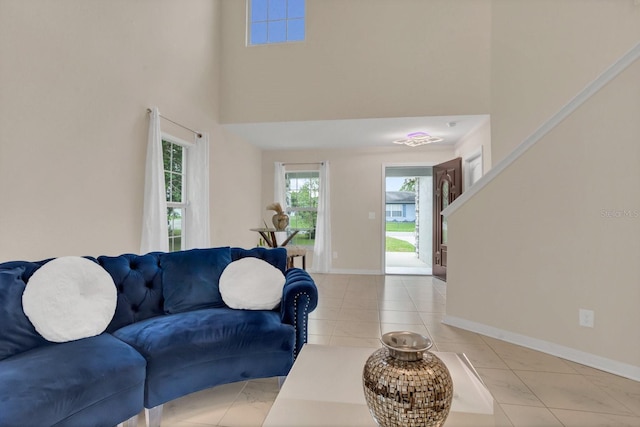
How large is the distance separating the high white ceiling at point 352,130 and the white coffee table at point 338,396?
3.50 m

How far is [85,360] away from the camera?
1.38 m

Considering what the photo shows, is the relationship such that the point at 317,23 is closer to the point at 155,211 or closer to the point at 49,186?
the point at 155,211

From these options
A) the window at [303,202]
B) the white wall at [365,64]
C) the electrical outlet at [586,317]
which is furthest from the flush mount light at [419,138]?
the electrical outlet at [586,317]

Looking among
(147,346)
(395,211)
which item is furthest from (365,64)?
(395,211)

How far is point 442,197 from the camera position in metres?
5.64

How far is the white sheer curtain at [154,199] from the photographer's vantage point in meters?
2.93

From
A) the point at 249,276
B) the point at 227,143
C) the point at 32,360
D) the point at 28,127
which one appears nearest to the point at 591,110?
the point at 249,276

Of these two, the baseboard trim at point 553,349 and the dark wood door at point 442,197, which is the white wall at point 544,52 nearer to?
the dark wood door at point 442,197

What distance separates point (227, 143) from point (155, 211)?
6.89 ft

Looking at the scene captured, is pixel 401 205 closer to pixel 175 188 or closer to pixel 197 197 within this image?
pixel 197 197

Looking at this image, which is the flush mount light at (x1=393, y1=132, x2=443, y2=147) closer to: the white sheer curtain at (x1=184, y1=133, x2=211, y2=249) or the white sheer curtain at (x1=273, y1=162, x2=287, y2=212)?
the white sheer curtain at (x1=273, y1=162, x2=287, y2=212)

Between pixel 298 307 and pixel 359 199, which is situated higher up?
pixel 359 199

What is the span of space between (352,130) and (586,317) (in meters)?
3.53

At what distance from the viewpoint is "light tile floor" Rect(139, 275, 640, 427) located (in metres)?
1.71
